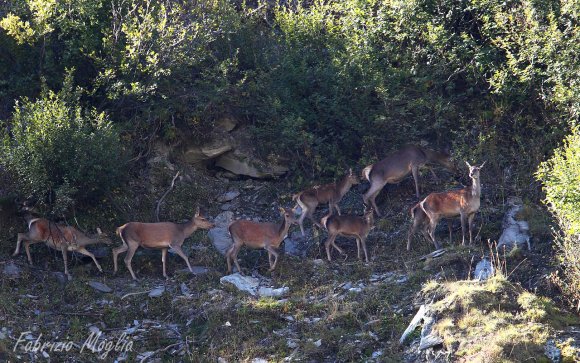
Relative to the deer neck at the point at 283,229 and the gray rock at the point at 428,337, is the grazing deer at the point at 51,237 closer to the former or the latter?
the deer neck at the point at 283,229

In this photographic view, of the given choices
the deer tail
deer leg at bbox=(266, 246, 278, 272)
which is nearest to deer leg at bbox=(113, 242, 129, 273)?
deer leg at bbox=(266, 246, 278, 272)

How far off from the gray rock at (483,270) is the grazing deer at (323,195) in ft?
13.1

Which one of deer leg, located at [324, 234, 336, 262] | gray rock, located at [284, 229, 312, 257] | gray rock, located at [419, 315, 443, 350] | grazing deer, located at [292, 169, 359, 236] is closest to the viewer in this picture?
gray rock, located at [419, 315, 443, 350]

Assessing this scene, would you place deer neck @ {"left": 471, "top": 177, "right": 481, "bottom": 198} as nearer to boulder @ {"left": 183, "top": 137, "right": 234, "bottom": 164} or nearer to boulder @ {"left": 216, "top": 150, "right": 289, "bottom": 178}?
boulder @ {"left": 216, "top": 150, "right": 289, "bottom": 178}

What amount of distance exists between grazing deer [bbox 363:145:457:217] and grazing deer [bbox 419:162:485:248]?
1.61m

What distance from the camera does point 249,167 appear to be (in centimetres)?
2091

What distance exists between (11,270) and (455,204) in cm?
869

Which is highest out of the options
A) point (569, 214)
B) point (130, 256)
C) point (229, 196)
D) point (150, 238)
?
point (569, 214)

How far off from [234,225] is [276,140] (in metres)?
3.37

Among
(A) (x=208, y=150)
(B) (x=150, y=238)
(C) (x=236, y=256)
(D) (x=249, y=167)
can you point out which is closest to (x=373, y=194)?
(D) (x=249, y=167)

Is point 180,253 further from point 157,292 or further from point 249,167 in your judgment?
point 249,167

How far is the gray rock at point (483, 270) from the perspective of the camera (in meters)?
15.9

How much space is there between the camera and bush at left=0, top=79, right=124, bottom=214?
17469 millimetres
